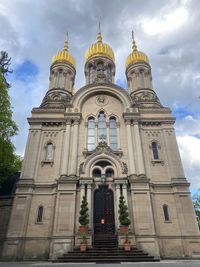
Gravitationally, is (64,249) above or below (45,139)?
below

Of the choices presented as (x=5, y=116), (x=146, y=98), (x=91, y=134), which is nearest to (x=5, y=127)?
(x=5, y=116)

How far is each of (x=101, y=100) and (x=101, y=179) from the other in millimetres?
9127

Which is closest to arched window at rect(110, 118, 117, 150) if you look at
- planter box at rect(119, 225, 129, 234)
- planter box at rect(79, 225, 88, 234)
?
planter box at rect(119, 225, 129, 234)

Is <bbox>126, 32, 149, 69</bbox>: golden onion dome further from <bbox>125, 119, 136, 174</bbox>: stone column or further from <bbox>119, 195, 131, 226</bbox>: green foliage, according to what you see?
<bbox>119, 195, 131, 226</bbox>: green foliage

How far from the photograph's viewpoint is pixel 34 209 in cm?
1808

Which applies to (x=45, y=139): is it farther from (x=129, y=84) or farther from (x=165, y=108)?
(x=129, y=84)

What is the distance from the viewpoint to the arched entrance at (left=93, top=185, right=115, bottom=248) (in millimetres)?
16859

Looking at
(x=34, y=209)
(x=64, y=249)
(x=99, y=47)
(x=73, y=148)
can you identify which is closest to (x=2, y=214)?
(x=34, y=209)

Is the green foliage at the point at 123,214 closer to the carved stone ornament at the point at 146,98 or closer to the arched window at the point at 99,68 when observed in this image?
the carved stone ornament at the point at 146,98

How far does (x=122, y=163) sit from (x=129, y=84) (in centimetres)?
1458

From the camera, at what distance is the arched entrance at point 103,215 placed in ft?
55.3

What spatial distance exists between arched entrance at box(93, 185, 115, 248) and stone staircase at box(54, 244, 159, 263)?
1.45 m

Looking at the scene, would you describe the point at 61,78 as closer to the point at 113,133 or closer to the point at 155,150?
the point at 113,133

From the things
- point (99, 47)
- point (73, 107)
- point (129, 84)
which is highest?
point (99, 47)
